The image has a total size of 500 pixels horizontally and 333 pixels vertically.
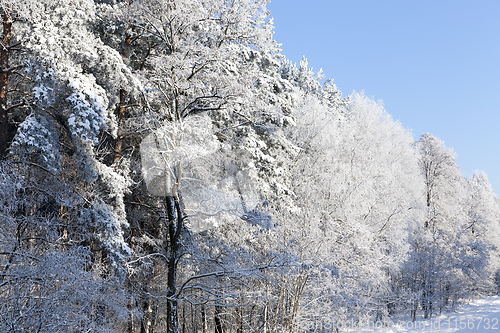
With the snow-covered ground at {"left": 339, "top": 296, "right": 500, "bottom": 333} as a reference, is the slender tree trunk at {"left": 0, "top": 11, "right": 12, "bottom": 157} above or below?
above

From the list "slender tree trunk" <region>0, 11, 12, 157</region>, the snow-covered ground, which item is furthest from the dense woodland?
the snow-covered ground

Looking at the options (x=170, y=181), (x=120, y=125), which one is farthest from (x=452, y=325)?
(x=120, y=125)

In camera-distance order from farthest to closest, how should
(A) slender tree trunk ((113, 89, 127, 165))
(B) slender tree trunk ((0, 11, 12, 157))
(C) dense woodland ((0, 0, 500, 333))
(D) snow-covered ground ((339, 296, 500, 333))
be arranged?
1. (D) snow-covered ground ((339, 296, 500, 333))
2. (A) slender tree trunk ((113, 89, 127, 165))
3. (B) slender tree trunk ((0, 11, 12, 157))
4. (C) dense woodland ((0, 0, 500, 333))

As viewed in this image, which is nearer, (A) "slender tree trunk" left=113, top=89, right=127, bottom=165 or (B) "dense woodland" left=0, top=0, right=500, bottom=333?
(B) "dense woodland" left=0, top=0, right=500, bottom=333

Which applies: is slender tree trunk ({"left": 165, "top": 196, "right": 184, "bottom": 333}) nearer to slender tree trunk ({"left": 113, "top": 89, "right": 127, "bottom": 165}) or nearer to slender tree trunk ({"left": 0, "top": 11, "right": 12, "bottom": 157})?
slender tree trunk ({"left": 113, "top": 89, "right": 127, "bottom": 165})

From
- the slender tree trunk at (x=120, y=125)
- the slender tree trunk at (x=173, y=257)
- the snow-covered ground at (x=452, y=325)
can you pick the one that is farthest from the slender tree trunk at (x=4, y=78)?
the snow-covered ground at (x=452, y=325)

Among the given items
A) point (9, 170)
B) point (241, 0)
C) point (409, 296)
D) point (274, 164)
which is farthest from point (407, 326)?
point (9, 170)

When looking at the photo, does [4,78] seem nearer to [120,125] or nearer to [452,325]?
[120,125]

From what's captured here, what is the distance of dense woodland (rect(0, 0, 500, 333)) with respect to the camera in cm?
854

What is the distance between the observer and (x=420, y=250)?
23547mm

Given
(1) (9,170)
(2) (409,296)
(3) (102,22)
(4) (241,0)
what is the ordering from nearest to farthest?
1. (1) (9,170)
2. (4) (241,0)
3. (3) (102,22)
4. (2) (409,296)

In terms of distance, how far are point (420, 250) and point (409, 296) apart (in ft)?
21.5

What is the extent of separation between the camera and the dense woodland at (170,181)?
854 centimetres

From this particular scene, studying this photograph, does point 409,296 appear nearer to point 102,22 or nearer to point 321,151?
point 321,151
